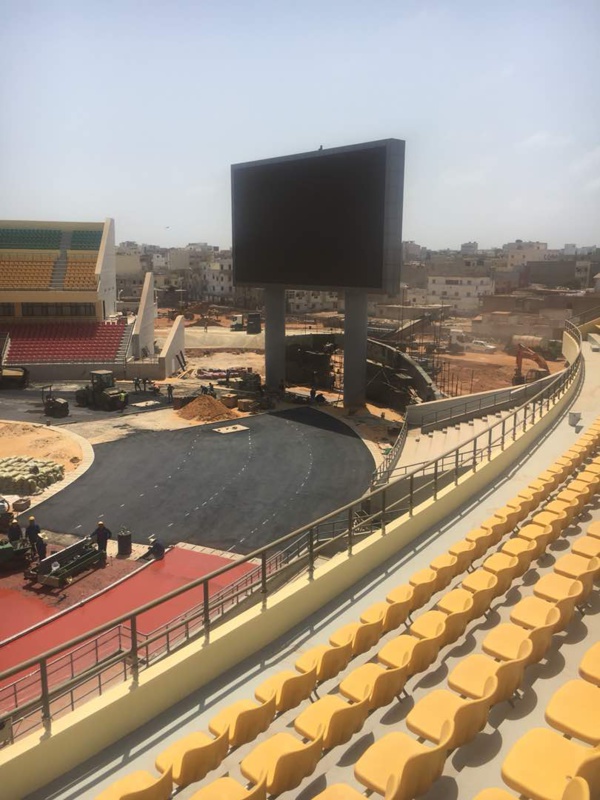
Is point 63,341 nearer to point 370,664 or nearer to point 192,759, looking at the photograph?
point 370,664

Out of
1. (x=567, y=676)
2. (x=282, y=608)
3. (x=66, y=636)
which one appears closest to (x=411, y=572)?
(x=282, y=608)

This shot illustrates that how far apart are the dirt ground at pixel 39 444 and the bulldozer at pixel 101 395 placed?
181 inches

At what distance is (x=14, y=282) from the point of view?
49562 mm

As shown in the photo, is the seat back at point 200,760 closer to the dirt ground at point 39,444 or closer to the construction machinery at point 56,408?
the dirt ground at point 39,444

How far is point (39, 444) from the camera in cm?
3002

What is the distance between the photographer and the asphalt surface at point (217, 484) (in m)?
20.6

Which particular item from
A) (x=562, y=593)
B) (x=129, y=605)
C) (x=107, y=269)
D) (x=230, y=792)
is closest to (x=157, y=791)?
(x=230, y=792)

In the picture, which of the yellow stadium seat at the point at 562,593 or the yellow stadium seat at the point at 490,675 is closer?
the yellow stadium seat at the point at 490,675

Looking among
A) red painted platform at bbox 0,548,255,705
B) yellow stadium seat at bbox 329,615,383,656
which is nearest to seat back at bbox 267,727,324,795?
yellow stadium seat at bbox 329,615,383,656

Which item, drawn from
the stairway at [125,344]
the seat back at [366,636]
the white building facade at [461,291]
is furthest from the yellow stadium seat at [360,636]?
the white building facade at [461,291]

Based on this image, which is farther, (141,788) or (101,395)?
(101,395)

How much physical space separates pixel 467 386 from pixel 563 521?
39.2m

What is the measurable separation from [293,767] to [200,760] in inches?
33.8

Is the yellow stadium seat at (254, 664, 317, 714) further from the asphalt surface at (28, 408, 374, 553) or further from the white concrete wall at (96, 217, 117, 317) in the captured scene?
the white concrete wall at (96, 217, 117, 317)
